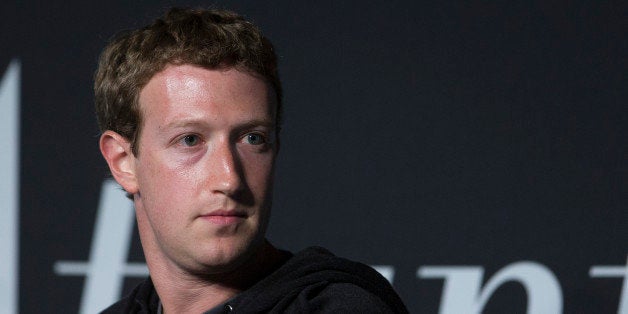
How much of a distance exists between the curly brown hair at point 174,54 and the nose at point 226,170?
123 millimetres

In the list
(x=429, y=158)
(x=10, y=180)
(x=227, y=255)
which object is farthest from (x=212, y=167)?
(x=10, y=180)

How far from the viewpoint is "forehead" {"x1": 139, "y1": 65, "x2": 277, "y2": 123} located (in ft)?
4.55

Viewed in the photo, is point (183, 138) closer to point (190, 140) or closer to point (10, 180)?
point (190, 140)

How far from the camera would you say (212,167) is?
1.37 metres

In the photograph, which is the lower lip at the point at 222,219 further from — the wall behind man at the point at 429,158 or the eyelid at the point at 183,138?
the wall behind man at the point at 429,158

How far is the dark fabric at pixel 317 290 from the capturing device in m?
1.36

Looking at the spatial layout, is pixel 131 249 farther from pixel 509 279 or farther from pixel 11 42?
pixel 509 279

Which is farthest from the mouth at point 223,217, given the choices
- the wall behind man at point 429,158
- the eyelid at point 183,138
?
the wall behind man at point 429,158

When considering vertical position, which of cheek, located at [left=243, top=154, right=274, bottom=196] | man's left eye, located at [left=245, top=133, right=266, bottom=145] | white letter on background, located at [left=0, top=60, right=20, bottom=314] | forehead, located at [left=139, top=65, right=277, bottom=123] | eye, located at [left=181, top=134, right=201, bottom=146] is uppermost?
forehead, located at [left=139, top=65, right=277, bottom=123]

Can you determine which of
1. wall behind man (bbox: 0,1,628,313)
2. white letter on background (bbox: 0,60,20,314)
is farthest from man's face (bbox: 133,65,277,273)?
white letter on background (bbox: 0,60,20,314)

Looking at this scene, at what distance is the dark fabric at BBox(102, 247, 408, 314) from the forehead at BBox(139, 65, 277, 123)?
22 centimetres

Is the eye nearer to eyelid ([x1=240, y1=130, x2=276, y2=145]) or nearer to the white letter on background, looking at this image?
eyelid ([x1=240, y1=130, x2=276, y2=145])

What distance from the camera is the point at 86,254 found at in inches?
106

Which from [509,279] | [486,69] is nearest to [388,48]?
[486,69]
